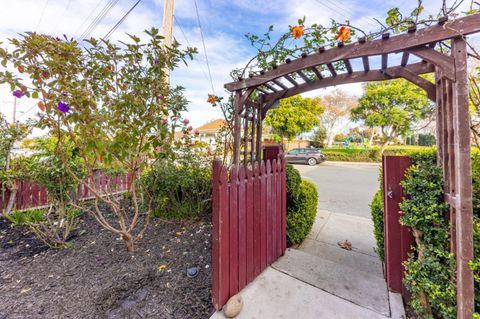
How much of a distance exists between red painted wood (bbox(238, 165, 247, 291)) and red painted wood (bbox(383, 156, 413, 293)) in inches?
48.7

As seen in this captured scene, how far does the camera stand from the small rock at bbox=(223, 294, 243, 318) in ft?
4.74

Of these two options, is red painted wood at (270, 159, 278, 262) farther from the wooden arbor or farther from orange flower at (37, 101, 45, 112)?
orange flower at (37, 101, 45, 112)

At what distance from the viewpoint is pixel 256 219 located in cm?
188

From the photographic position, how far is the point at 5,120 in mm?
3340

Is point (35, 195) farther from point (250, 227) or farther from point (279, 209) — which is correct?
point (279, 209)

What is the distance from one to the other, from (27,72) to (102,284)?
196 centimetres

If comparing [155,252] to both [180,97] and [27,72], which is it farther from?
[27,72]

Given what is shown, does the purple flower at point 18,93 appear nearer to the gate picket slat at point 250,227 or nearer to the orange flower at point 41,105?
the orange flower at point 41,105

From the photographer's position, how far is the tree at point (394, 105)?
438 inches

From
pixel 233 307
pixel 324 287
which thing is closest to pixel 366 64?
pixel 324 287

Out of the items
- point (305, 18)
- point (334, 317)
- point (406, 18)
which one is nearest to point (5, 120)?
point (305, 18)

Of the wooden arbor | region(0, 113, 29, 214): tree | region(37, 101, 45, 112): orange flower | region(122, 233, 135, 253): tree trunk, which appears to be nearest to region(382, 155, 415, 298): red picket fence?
the wooden arbor

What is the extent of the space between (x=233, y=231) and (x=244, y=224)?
0.51 feet

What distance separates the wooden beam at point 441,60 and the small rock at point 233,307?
2084 millimetres
